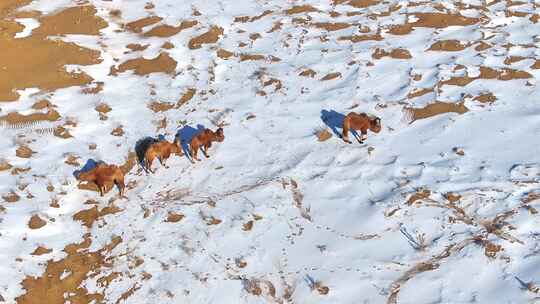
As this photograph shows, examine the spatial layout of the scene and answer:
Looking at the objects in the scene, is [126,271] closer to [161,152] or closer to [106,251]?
[106,251]

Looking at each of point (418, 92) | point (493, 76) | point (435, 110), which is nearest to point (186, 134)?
point (418, 92)

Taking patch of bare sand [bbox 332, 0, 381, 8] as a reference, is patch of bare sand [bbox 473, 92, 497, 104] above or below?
below

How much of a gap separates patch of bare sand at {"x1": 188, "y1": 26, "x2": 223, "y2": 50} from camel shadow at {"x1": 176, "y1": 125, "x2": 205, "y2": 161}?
3.07 meters

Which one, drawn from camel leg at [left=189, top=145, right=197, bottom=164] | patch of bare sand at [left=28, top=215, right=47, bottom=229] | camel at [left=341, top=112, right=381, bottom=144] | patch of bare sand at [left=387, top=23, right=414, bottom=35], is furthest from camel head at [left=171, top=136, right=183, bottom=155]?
patch of bare sand at [left=387, top=23, right=414, bottom=35]

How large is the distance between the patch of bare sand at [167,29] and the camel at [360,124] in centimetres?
585

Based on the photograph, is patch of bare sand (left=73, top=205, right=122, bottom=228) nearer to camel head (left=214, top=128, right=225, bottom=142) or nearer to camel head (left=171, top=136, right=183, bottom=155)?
camel head (left=171, top=136, right=183, bottom=155)

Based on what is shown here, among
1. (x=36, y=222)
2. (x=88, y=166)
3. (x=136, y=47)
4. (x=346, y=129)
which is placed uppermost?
(x=136, y=47)

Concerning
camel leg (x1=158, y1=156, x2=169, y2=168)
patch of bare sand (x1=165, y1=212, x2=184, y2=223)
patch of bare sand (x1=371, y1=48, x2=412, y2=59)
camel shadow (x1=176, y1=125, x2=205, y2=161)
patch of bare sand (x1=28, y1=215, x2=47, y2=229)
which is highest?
patch of bare sand (x1=371, y1=48, x2=412, y2=59)

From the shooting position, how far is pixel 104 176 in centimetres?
870

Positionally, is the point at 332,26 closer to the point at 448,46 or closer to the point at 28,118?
the point at 448,46

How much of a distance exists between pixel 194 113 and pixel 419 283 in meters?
5.52

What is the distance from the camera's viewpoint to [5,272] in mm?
7715

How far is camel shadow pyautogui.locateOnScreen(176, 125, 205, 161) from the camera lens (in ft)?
31.6

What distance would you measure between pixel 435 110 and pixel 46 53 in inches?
355
